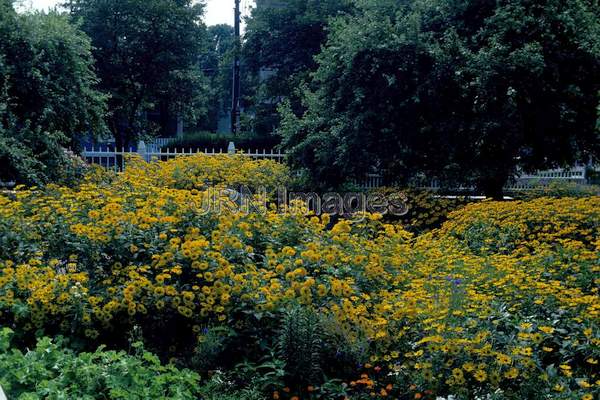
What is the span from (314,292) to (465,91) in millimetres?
6659

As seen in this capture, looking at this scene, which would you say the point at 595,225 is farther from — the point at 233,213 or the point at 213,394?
the point at 213,394

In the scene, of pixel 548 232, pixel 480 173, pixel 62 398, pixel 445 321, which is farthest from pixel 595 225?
pixel 62 398

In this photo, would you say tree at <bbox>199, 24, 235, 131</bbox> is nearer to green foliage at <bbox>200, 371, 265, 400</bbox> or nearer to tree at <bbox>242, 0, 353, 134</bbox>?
tree at <bbox>242, 0, 353, 134</bbox>

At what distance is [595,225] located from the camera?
730cm

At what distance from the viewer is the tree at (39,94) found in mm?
9945

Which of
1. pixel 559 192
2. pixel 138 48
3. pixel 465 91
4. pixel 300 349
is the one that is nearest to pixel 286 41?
pixel 138 48

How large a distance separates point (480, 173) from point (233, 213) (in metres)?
5.80

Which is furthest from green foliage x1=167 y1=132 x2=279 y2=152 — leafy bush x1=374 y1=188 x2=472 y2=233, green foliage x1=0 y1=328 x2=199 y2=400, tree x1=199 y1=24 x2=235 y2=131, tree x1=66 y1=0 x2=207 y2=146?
green foliage x1=0 y1=328 x2=199 y2=400

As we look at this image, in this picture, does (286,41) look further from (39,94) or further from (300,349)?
(300,349)

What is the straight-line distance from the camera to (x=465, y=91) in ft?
33.9

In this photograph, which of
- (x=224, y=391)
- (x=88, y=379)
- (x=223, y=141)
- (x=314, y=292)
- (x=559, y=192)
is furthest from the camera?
(x=223, y=141)

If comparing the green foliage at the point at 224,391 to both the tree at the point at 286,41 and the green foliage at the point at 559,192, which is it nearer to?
the green foliage at the point at 559,192

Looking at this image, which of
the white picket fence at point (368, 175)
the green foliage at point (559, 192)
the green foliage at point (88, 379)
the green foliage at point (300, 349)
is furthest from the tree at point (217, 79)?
the green foliage at point (88, 379)

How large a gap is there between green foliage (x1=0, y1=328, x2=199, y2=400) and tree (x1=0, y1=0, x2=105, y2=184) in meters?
6.53
